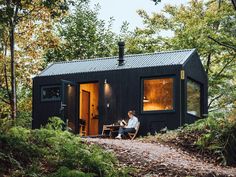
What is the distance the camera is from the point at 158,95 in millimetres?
17812

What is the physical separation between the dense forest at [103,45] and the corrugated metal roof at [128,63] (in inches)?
65.0

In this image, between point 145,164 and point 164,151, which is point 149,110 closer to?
point 164,151

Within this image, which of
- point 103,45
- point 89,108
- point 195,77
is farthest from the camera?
point 103,45

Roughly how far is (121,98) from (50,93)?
110 inches

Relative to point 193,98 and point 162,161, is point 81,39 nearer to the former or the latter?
point 193,98

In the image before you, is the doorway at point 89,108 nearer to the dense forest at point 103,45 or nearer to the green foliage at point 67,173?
the dense forest at point 103,45

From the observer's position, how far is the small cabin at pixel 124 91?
57.9 ft

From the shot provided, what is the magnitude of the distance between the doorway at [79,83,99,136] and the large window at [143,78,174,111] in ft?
7.40

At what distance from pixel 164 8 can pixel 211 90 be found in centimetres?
514

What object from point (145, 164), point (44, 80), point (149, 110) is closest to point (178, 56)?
point (149, 110)

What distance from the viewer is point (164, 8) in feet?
89.9

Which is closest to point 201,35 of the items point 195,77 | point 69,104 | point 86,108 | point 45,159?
point 195,77

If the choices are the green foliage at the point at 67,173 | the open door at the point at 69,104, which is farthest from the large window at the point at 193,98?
the green foliage at the point at 67,173

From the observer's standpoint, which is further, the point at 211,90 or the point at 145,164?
the point at 211,90
